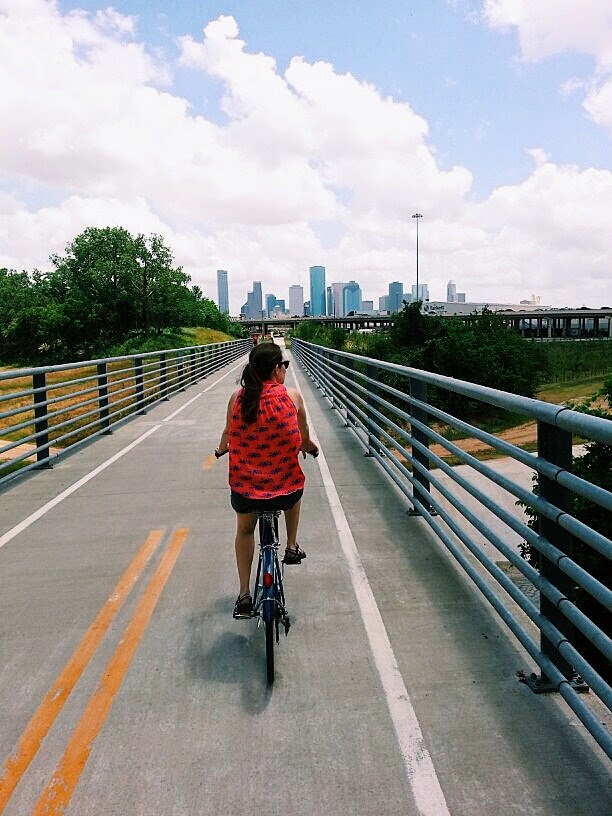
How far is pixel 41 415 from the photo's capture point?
9859 millimetres

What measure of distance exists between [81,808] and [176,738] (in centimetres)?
56

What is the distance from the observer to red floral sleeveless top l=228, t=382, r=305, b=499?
3924 millimetres

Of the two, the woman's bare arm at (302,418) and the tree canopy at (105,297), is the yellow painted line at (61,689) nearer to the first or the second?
the woman's bare arm at (302,418)

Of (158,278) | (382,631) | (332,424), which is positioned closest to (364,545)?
(382,631)

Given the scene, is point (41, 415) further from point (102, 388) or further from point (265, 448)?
point (265, 448)

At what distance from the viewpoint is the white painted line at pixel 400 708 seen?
2896mm

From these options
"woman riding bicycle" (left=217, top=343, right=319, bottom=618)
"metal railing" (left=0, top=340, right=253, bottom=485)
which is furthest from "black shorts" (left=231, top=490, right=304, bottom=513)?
"metal railing" (left=0, top=340, right=253, bottom=485)

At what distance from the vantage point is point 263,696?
371 cm

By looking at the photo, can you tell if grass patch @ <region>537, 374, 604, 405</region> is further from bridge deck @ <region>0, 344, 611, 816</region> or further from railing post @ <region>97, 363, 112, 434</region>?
bridge deck @ <region>0, 344, 611, 816</region>

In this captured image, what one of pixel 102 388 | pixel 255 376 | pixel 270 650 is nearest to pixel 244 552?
pixel 270 650

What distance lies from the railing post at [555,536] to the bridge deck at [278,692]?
0.21m

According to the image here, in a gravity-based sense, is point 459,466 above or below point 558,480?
below

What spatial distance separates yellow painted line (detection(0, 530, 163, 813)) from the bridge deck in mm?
17

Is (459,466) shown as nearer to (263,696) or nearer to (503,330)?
(263,696)
